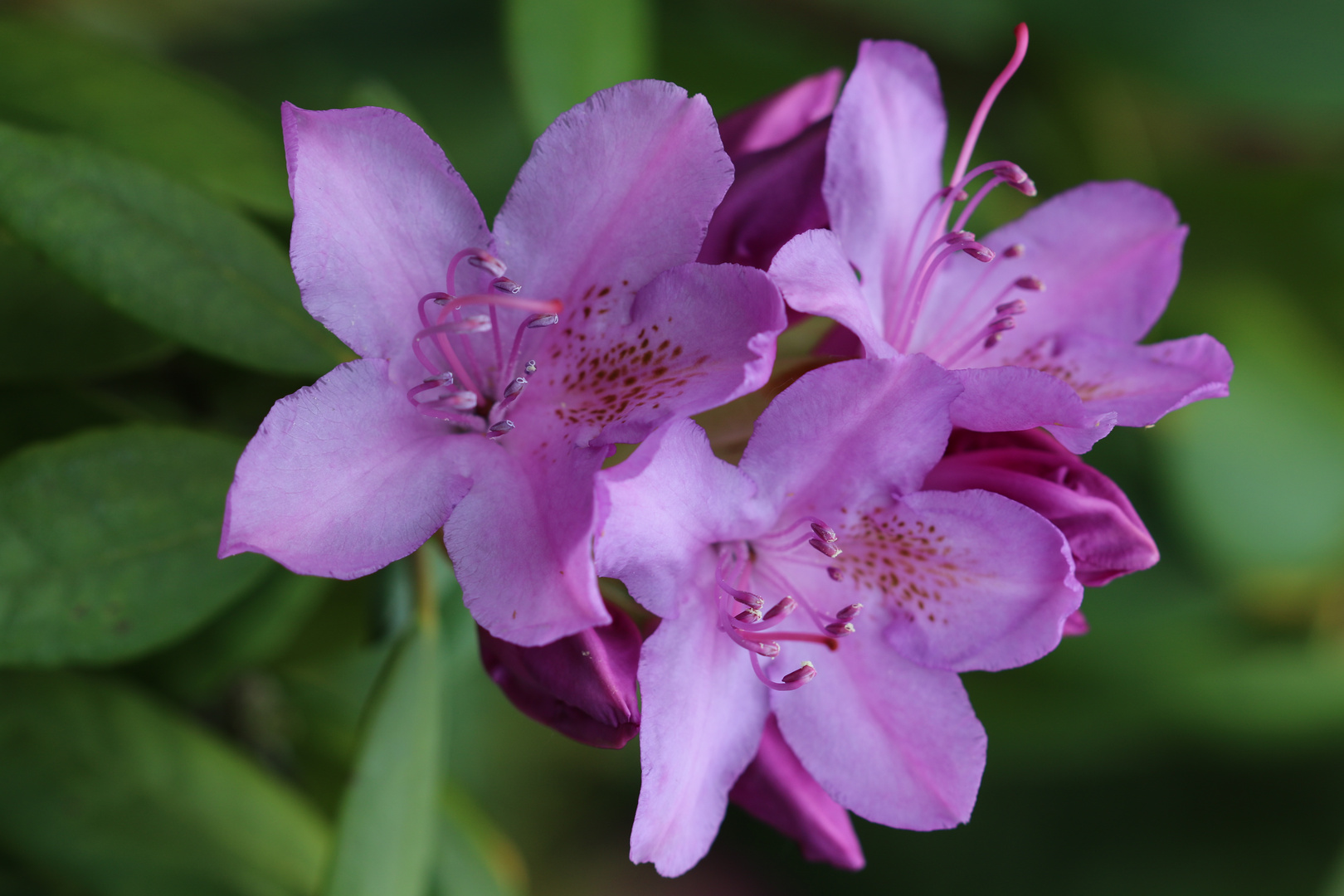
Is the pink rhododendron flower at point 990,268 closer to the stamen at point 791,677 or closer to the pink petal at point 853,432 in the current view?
the pink petal at point 853,432

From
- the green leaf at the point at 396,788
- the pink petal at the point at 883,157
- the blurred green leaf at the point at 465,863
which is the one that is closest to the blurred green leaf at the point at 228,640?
the green leaf at the point at 396,788

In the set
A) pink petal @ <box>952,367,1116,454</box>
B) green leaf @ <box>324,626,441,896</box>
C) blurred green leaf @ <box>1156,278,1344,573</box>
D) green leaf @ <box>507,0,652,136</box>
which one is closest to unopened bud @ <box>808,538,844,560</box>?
pink petal @ <box>952,367,1116,454</box>

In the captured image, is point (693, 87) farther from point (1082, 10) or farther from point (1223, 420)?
point (1223, 420)

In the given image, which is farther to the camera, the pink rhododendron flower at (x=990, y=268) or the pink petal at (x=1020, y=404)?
the pink rhododendron flower at (x=990, y=268)

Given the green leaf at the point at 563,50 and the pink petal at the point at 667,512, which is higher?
the green leaf at the point at 563,50

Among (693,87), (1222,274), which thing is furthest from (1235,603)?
(693,87)

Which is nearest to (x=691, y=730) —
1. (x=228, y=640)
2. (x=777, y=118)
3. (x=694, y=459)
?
(x=694, y=459)

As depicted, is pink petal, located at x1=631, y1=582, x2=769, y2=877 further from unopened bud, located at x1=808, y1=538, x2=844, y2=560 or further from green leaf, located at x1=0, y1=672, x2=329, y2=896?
green leaf, located at x1=0, y1=672, x2=329, y2=896
